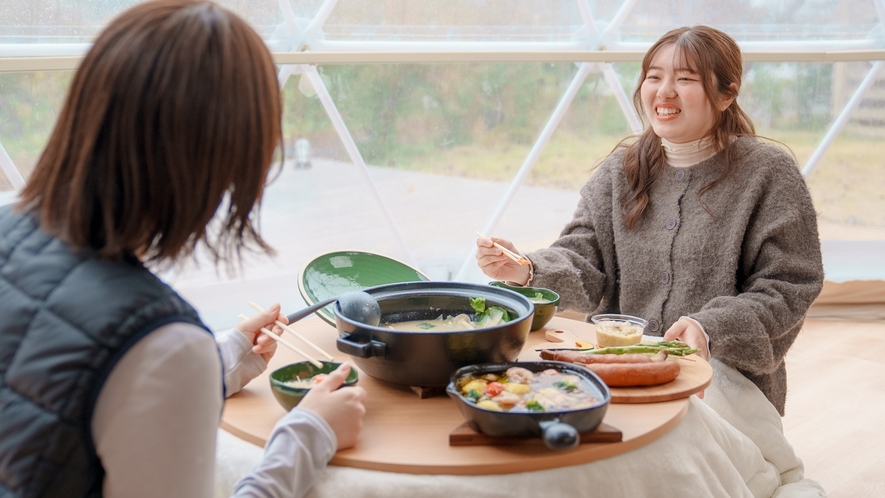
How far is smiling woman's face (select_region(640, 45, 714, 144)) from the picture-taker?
2787 millimetres

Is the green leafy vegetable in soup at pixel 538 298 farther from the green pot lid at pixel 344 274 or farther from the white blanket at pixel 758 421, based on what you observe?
the white blanket at pixel 758 421

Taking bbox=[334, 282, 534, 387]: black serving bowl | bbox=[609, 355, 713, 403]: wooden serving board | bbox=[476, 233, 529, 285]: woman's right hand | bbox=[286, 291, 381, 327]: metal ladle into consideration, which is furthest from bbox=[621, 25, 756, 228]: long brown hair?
bbox=[286, 291, 381, 327]: metal ladle

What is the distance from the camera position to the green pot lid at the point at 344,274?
7.77 feet

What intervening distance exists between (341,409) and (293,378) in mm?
299

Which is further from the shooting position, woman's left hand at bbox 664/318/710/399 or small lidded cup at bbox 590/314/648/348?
woman's left hand at bbox 664/318/710/399

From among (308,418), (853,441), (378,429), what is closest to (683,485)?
(378,429)

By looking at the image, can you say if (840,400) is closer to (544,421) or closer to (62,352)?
(544,421)

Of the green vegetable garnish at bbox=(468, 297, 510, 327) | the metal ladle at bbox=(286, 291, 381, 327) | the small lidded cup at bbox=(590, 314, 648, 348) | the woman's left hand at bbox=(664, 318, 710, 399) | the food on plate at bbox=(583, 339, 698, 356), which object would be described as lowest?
the woman's left hand at bbox=(664, 318, 710, 399)

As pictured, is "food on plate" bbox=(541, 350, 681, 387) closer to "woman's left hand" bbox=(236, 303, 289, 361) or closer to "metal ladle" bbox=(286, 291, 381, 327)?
"metal ladle" bbox=(286, 291, 381, 327)

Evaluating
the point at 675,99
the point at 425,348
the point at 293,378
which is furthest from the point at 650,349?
the point at 675,99

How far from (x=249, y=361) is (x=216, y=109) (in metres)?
0.84

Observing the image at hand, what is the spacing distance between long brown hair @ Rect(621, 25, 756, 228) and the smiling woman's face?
0.02m

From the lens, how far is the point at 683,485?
1.61 metres

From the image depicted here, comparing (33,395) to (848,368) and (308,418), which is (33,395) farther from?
(848,368)
